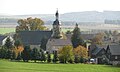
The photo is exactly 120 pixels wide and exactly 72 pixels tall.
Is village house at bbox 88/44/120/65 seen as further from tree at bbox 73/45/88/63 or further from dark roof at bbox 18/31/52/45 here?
dark roof at bbox 18/31/52/45

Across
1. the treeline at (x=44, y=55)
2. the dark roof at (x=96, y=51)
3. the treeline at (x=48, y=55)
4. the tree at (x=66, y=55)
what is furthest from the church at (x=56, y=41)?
the tree at (x=66, y=55)

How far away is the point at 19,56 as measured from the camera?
5141cm

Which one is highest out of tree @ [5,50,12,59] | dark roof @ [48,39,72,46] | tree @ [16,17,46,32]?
tree @ [16,17,46,32]

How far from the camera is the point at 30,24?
86.5m

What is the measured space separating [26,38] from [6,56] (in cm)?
3010

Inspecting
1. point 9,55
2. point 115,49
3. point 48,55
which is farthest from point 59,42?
point 48,55

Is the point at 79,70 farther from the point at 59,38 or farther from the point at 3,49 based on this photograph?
the point at 59,38

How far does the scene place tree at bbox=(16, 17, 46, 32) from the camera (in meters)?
84.0

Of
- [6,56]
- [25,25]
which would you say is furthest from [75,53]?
[25,25]

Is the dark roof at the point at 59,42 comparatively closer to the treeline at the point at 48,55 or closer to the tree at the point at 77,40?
the tree at the point at 77,40

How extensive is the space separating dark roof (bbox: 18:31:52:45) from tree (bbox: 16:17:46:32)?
329cm

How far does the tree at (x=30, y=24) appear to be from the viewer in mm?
84000

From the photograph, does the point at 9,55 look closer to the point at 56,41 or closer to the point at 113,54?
the point at 113,54

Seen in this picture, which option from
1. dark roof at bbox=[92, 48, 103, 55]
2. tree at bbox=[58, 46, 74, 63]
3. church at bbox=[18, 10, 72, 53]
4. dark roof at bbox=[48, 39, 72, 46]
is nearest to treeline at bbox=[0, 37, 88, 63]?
tree at bbox=[58, 46, 74, 63]
